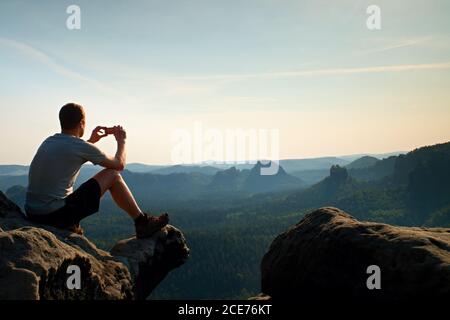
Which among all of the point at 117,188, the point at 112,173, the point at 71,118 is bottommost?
the point at 117,188

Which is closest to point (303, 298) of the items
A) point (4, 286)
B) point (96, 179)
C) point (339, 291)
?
point (339, 291)

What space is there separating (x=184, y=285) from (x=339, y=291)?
180036 millimetres

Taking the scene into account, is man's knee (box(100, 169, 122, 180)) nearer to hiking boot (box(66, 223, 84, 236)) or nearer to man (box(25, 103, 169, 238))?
man (box(25, 103, 169, 238))

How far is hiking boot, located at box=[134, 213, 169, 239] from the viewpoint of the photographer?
1294 centimetres

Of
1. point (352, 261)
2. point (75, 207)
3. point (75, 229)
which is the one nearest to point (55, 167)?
point (75, 207)

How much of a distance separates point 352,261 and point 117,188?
7.01 meters

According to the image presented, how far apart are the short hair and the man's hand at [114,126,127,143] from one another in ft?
5.10

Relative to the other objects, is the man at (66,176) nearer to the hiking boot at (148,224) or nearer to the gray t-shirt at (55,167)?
the gray t-shirt at (55,167)

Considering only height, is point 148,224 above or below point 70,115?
below

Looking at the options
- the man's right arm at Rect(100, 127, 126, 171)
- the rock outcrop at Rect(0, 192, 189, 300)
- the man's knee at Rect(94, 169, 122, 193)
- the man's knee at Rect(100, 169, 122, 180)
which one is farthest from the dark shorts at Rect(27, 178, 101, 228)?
the man's right arm at Rect(100, 127, 126, 171)

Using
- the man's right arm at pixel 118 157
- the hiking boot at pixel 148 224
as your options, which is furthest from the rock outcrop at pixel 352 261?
the man's right arm at pixel 118 157

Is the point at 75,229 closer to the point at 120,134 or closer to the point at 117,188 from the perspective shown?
the point at 117,188

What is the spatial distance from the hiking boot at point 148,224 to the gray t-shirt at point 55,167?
2.77 m

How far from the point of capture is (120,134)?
12.3 m
